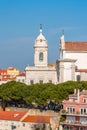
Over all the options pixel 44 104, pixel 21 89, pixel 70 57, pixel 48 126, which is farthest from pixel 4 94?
pixel 70 57

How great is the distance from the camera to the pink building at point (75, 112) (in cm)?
6438

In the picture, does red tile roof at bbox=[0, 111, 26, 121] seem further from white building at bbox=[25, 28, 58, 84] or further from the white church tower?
the white church tower

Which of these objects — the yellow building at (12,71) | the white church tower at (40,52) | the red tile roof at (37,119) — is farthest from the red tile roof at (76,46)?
the yellow building at (12,71)

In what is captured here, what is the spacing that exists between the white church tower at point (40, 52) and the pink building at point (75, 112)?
33.8 m

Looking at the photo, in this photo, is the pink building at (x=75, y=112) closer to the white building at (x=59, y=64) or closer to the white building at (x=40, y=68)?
the white building at (x=59, y=64)

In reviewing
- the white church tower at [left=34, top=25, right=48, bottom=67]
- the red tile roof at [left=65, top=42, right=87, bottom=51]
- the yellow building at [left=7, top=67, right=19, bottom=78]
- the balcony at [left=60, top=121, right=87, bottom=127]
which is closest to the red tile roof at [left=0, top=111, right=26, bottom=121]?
the balcony at [left=60, top=121, right=87, bottom=127]

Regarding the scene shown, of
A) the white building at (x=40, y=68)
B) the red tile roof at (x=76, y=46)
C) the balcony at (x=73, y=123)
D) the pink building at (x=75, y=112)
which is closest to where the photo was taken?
the balcony at (x=73, y=123)

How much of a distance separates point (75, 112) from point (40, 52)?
120 feet

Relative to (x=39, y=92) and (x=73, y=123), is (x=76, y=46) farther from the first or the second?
(x=73, y=123)

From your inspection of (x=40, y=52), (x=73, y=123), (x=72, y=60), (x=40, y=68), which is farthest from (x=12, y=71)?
(x=73, y=123)

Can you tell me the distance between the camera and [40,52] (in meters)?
101

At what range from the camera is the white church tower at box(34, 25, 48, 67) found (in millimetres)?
100625

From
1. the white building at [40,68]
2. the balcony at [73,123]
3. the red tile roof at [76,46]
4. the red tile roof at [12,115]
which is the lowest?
the balcony at [73,123]

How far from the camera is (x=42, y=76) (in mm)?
99125
